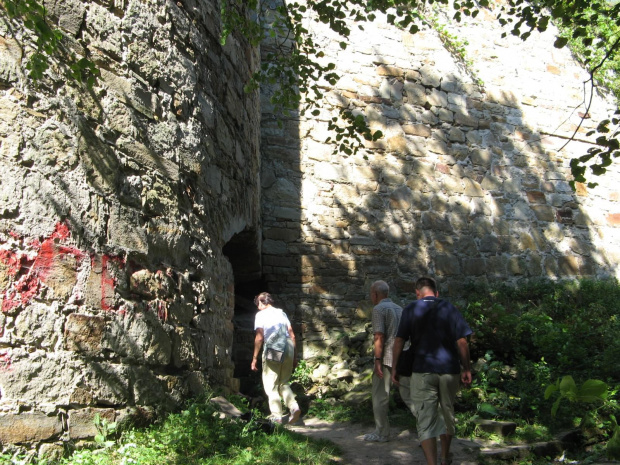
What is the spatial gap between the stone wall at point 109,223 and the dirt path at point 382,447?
1175 mm

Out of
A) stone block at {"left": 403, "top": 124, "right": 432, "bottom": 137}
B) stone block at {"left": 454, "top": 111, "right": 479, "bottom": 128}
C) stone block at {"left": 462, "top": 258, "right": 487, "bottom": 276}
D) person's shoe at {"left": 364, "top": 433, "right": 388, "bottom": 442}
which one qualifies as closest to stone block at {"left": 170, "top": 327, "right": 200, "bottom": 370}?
person's shoe at {"left": 364, "top": 433, "right": 388, "bottom": 442}

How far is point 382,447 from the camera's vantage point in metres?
4.54

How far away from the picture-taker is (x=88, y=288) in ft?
9.98

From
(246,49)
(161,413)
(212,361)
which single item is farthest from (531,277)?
(161,413)

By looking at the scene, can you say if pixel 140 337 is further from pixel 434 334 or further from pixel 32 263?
pixel 434 334

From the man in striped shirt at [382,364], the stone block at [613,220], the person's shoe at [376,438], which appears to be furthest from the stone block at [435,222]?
the person's shoe at [376,438]

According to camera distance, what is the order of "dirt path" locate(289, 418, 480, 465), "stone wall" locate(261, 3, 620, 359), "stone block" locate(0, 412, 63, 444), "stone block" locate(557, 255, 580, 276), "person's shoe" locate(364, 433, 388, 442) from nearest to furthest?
"stone block" locate(0, 412, 63, 444)
"dirt path" locate(289, 418, 480, 465)
"person's shoe" locate(364, 433, 388, 442)
"stone wall" locate(261, 3, 620, 359)
"stone block" locate(557, 255, 580, 276)

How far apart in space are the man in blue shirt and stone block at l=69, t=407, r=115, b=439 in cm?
202

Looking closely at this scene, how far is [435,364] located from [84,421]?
2.22 meters

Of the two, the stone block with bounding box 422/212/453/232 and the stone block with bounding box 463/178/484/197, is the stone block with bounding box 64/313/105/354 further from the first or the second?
the stone block with bounding box 463/178/484/197

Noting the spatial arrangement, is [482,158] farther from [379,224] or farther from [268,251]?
[268,251]

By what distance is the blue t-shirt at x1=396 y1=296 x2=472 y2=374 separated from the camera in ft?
12.6

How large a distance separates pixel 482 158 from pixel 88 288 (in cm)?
741

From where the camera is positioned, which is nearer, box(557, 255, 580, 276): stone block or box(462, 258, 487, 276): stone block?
box(462, 258, 487, 276): stone block
